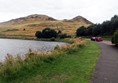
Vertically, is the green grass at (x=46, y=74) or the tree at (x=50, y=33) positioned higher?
the tree at (x=50, y=33)

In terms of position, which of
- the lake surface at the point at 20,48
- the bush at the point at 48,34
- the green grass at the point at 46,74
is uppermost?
the bush at the point at 48,34

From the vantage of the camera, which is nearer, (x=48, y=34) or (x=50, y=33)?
(x=50, y=33)

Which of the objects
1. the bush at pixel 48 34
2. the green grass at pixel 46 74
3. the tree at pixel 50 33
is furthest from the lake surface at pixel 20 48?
the bush at pixel 48 34

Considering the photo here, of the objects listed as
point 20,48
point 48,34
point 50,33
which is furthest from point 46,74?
point 48,34

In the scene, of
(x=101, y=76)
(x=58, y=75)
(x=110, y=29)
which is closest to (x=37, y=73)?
(x=58, y=75)

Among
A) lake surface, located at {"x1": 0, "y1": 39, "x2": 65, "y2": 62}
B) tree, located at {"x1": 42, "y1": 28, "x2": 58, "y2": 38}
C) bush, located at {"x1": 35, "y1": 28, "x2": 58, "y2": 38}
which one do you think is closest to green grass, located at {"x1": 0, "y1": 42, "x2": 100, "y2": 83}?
lake surface, located at {"x1": 0, "y1": 39, "x2": 65, "y2": 62}

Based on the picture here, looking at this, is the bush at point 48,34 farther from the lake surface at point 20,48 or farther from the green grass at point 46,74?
the green grass at point 46,74

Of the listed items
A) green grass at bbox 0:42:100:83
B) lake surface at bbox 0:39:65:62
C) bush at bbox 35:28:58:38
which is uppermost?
bush at bbox 35:28:58:38

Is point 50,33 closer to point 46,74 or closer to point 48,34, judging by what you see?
point 48,34

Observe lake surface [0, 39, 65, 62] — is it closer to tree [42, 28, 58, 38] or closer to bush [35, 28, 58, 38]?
tree [42, 28, 58, 38]

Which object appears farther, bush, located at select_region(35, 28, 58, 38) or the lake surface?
bush, located at select_region(35, 28, 58, 38)

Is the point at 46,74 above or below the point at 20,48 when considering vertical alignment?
above

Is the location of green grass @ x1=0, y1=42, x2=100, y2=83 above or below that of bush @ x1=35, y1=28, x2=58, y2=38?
below

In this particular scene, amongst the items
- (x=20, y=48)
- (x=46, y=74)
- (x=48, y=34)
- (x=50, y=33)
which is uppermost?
(x=50, y=33)
